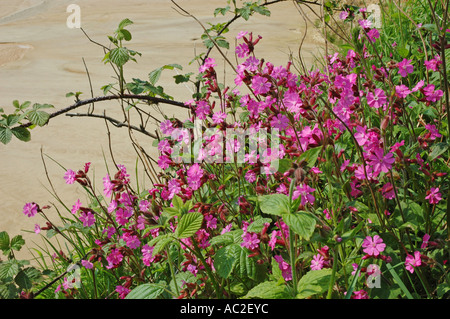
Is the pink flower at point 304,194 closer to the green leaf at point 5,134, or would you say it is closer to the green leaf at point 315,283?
the green leaf at point 315,283

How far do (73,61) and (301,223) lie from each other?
446cm

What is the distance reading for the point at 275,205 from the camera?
113 cm

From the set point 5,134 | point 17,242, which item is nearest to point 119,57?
point 5,134

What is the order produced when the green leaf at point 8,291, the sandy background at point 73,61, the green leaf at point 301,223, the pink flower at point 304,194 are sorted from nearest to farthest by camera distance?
the green leaf at point 301,223
the pink flower at point 304,194
the green leaf at point 8,291
the sandy background at point 73,61

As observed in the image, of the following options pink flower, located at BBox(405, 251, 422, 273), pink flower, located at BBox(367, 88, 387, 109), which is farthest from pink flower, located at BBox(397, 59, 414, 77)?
pink flower, located at BBox(405, 251, 422, 273)

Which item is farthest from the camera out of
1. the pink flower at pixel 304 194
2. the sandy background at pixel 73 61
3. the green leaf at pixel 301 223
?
the sandy background at pixel 73 61

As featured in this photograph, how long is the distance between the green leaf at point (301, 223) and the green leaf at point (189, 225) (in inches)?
9.9

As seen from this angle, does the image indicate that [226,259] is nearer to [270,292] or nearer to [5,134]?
[270,292]

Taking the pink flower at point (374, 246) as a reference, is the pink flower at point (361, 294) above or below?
below

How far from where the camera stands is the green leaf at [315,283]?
1181 mm

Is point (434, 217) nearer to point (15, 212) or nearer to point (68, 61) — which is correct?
point (15, 212)

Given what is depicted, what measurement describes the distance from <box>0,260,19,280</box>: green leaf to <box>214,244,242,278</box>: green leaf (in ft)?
2.23

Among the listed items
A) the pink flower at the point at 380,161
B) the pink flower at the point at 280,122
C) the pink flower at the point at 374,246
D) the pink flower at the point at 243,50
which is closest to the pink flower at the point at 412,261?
the pink flower at the point at 374,246

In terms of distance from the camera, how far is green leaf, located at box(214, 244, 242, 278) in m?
1.27
